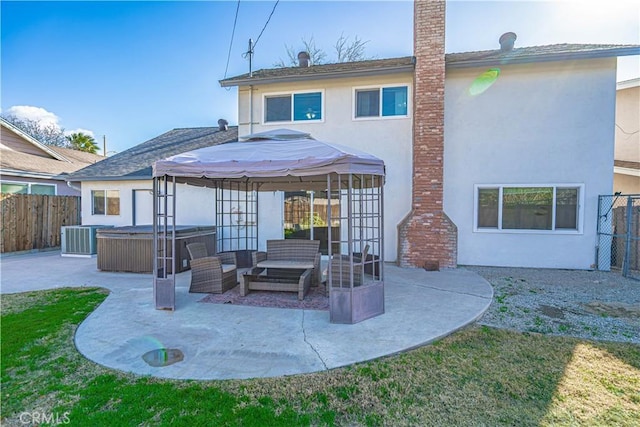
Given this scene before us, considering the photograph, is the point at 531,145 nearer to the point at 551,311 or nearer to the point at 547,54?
the point at 547,54

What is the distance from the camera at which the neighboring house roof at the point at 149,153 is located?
11516 mm

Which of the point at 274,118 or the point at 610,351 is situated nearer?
the point at 610,351

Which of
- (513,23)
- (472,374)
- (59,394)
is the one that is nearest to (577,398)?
(472,374)

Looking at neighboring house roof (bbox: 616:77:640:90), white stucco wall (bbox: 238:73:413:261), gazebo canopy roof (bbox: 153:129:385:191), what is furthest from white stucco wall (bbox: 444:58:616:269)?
neighboring house roof (bbox: 616:77:640:90)

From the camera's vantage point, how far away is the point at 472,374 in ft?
10.9

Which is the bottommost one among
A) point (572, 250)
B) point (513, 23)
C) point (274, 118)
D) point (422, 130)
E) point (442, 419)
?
point (442, 419)

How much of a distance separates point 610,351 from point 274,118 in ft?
30.7

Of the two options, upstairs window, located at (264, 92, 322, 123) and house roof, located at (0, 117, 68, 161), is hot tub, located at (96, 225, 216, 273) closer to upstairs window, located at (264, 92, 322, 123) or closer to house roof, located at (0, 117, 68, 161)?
upstairs window, located at (264, 92, 322, 123)

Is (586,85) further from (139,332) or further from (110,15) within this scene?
(110,15)

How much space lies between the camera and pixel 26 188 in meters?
13.4

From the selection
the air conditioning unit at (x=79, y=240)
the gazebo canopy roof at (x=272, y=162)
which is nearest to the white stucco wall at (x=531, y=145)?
the gazebo canopy roof at (x=272, y=162)

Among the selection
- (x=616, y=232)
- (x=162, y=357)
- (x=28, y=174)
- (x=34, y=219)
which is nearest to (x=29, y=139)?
(x=28, y=174)

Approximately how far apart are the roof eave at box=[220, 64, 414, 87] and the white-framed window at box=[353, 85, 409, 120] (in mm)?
481

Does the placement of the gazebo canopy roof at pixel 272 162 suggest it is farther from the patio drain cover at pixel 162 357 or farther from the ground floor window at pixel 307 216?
the ground floor window at pixel 307 216
